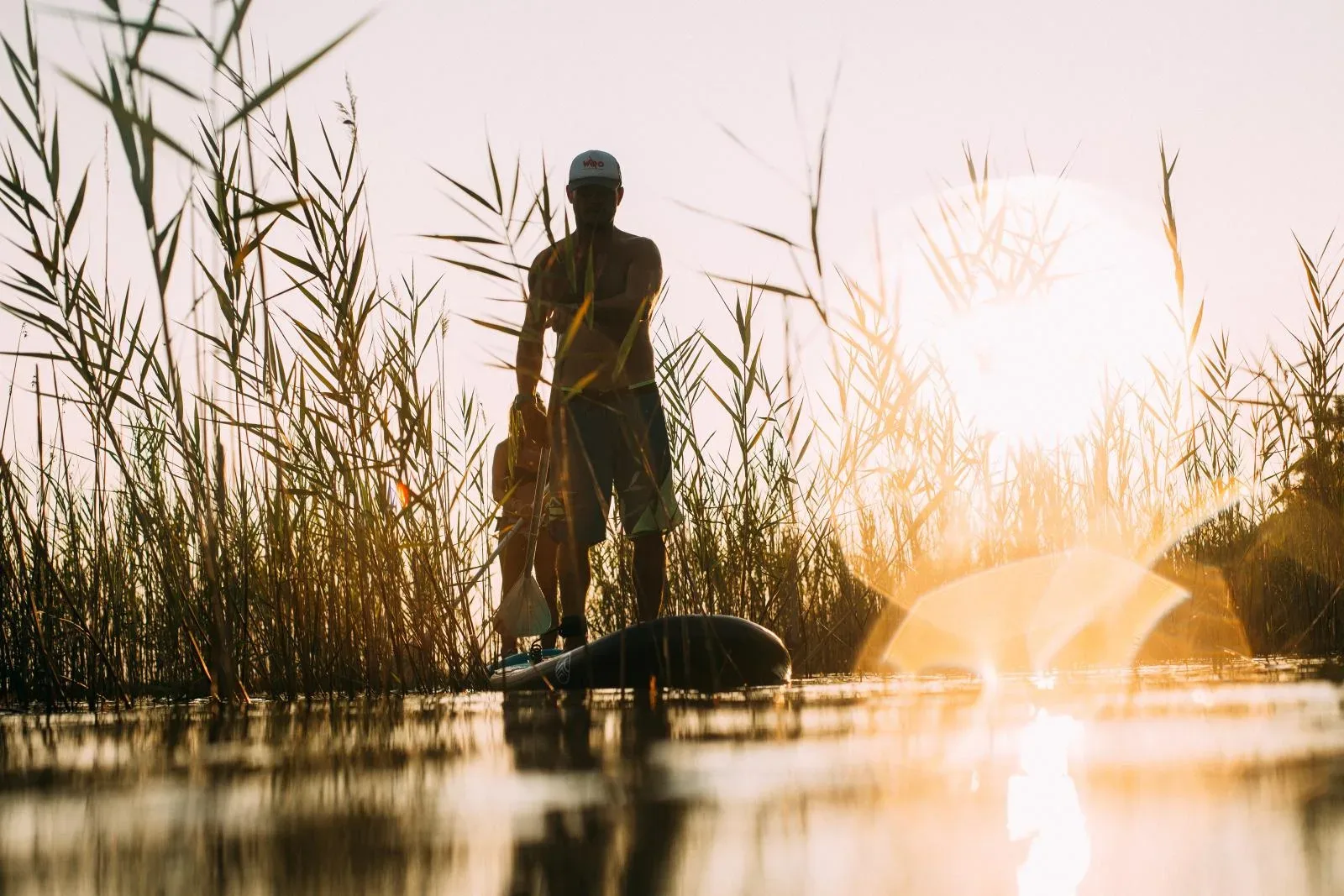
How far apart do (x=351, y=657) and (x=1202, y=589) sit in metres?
3.66

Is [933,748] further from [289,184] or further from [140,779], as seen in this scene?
[289,184]

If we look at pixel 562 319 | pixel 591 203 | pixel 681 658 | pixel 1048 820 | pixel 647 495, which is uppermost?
pixel 591 203

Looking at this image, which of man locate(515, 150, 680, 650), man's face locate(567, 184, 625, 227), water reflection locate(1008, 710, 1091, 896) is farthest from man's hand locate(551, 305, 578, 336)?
water reflection locate(1008, 710, 1091, 896)

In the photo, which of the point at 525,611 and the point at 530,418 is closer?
the point at 525,611

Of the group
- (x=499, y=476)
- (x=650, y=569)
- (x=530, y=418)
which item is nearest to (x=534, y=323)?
(x=530, y=418)

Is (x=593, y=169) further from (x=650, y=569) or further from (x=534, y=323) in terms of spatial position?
(x=650, y=569)

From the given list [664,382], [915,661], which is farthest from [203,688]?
[915,661]

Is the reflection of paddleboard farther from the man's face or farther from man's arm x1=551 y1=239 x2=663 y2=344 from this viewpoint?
the man's face

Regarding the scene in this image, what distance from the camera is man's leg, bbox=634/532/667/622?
406cm

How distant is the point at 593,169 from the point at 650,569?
134 centimetres

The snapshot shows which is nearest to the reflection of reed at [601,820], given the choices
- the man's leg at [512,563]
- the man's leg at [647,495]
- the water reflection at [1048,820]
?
the water reflection at [1048,820]

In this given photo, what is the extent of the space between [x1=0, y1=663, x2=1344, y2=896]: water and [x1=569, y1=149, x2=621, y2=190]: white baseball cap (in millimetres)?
1915

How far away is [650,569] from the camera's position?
13.3 feet

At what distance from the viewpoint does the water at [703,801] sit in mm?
1093
